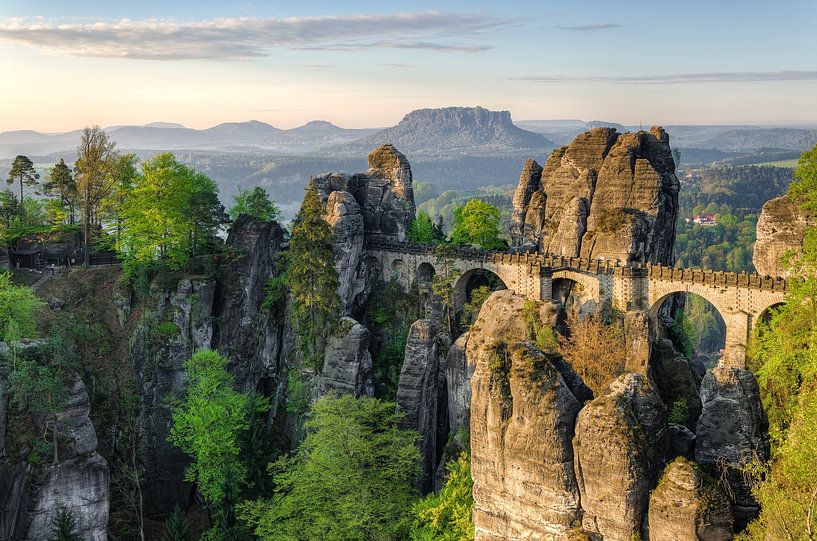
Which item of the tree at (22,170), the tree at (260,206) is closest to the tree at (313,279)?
the tree at (260,206)

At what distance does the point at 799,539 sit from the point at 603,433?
16.7ft

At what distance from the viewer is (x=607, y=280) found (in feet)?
161

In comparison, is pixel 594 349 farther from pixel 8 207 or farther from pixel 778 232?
pixel 8 207

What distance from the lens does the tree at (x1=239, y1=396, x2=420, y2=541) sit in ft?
107

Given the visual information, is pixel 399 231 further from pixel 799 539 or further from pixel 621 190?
pixel 799 539

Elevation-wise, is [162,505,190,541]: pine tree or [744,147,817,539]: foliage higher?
[744,147,817,539]: foliage

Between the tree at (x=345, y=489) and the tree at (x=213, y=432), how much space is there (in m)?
5.16

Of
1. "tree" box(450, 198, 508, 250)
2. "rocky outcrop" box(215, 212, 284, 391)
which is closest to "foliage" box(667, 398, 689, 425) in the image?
"tree" box(450, 198, 508, 250)

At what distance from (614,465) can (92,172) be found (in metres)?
46.0

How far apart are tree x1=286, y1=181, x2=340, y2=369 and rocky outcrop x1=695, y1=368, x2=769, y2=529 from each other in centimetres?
2918

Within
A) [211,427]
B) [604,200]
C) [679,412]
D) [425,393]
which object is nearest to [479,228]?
[604,200]

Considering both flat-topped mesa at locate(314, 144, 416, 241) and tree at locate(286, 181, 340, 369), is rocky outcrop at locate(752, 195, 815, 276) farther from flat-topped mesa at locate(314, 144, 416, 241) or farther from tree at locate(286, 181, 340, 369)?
flat-topped mesa at locate(314, 144, 416, 241)

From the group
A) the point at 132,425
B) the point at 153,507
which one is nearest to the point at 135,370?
the point at 132,425

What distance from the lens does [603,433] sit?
2048 cm
